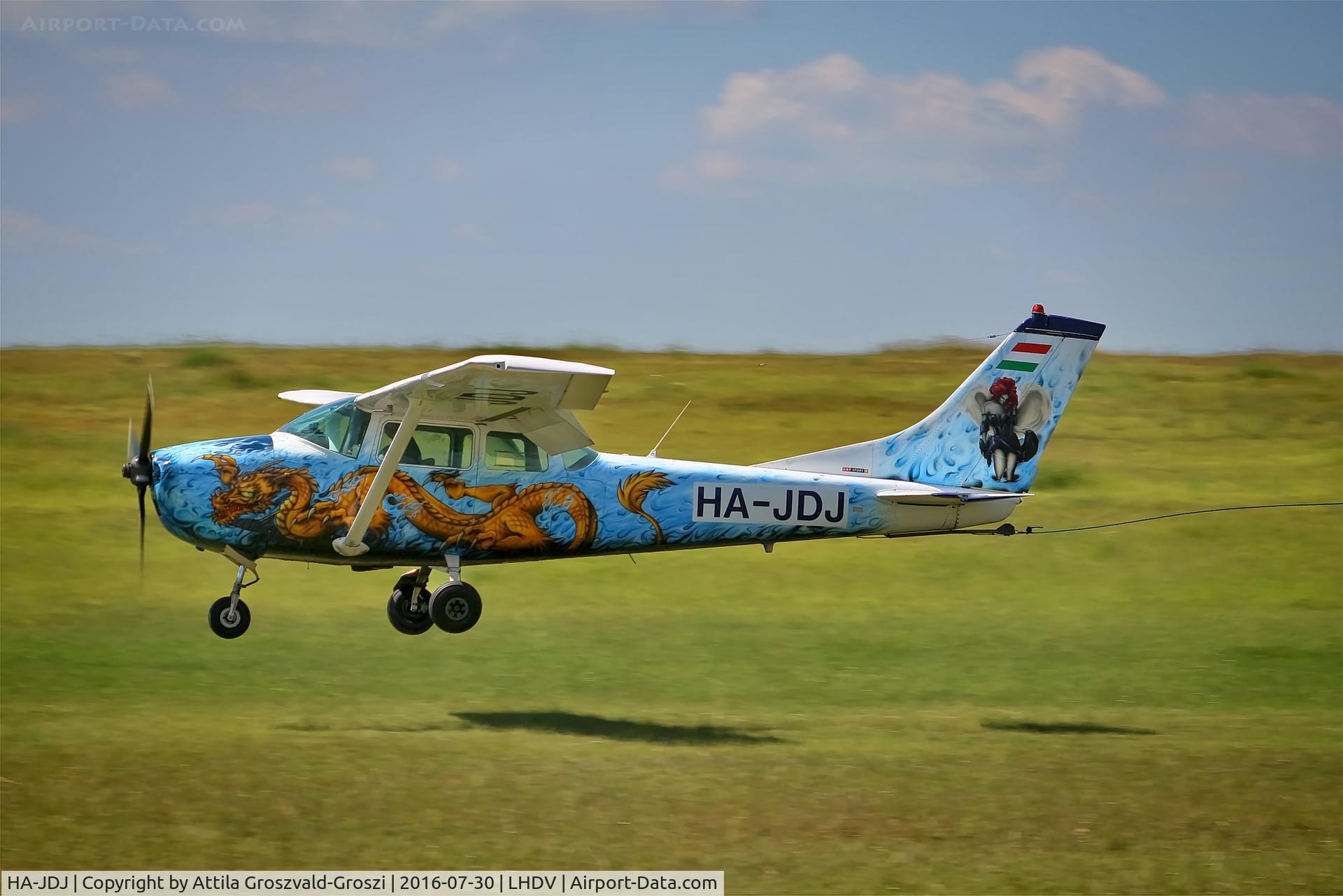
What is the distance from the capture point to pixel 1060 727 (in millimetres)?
19906

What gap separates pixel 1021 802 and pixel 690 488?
4593mm

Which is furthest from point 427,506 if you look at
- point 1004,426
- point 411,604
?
point 1004,426

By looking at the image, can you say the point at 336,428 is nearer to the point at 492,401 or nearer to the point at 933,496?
the point at 492,401

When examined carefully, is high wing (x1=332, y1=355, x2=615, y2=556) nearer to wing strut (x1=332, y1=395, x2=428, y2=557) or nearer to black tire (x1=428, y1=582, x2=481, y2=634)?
wing strut (x1=332, y1=395, x2=428, y2=557)

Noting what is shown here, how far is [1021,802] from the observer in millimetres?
15461

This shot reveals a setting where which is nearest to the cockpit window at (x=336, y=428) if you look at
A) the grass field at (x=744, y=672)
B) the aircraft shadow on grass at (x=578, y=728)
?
the grass field at (x=744, y=672)

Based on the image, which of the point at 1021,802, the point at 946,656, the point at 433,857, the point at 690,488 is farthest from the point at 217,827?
the point at 946,656

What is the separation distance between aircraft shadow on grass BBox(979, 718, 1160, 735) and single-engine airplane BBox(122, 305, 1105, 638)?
4.12 m

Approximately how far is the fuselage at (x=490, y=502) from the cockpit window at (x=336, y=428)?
0.04m

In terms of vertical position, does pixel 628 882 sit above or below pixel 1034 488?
below

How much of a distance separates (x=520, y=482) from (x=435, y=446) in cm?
93

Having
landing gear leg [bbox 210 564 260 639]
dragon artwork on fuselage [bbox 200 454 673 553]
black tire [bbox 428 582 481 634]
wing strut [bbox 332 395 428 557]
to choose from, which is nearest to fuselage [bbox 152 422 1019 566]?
dragon artwork on fuselage [bbox 200 454 673 553]

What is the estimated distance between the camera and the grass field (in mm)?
14180

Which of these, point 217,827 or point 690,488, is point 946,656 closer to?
point 690,488
